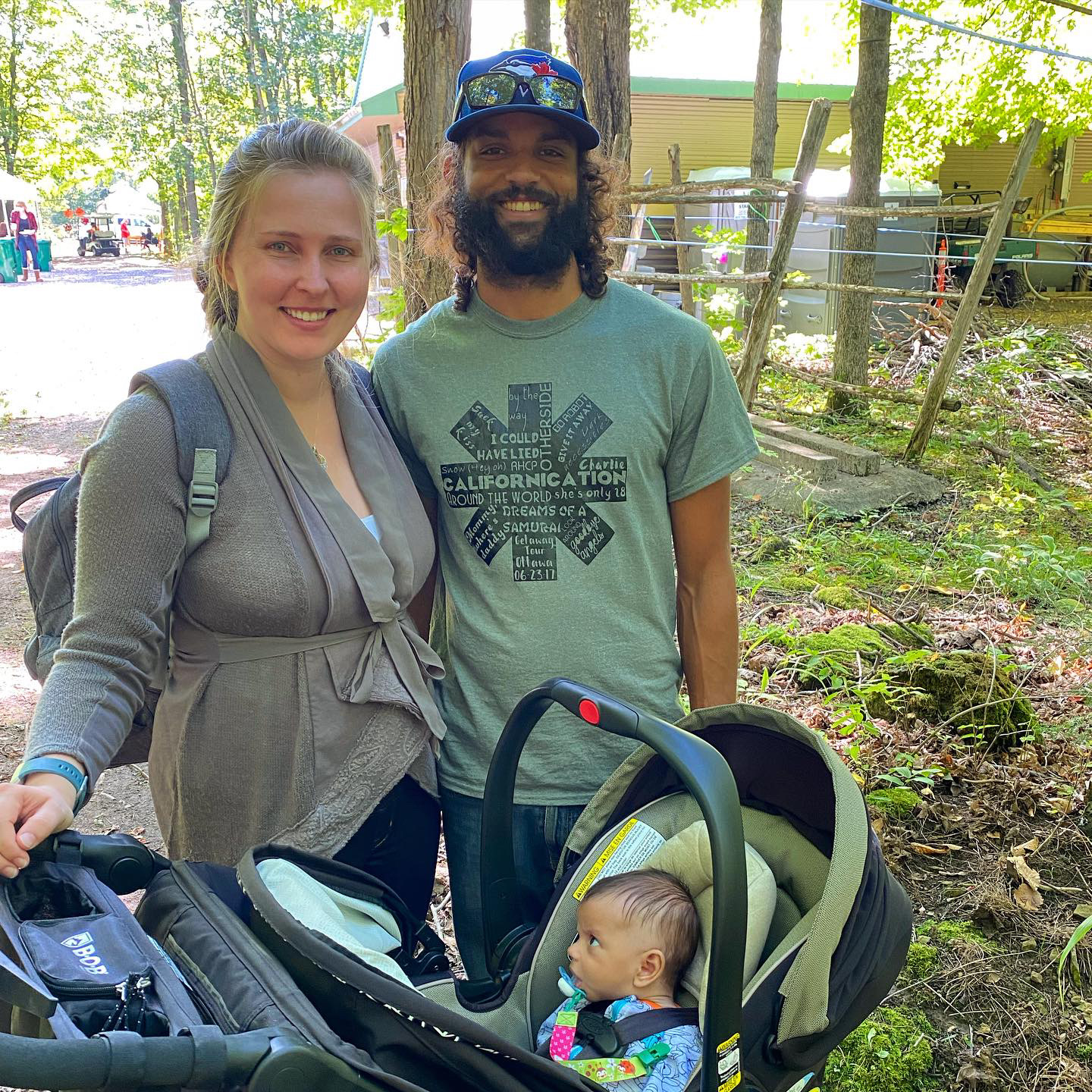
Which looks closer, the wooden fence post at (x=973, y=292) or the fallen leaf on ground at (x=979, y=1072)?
the fallen leaf on ground at (x=979, y=1072)

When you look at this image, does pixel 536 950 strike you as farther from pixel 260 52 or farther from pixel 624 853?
pixel 260 52

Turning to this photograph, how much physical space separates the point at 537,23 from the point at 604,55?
89 centimetres

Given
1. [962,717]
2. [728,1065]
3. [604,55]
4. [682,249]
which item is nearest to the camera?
[728,1065]

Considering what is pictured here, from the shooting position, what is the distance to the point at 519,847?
7.40 ft

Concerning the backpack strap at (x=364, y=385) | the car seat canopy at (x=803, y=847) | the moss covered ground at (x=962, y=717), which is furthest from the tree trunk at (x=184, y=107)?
the car seat canopy at (x=803, y=847)

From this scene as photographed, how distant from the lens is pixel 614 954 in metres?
1.80

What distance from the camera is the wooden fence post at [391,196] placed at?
5.20 metres

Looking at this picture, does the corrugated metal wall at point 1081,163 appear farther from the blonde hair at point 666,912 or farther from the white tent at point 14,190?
the blonde hair at point 666,912

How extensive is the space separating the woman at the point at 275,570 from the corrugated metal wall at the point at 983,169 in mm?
24569

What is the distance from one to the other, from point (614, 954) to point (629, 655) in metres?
Answer: 0.61

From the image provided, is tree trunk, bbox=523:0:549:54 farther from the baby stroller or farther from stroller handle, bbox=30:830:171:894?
stroller handle, bbox=30:830:171:894

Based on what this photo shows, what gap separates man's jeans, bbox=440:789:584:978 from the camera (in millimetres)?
2230

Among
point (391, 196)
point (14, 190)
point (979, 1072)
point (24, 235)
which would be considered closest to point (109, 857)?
point (979, 1072)

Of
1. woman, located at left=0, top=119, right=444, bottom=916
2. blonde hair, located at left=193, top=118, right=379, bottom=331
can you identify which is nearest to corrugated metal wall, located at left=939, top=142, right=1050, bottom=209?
blonde hair, located at left=193, top=118, right=379, bottom=331
